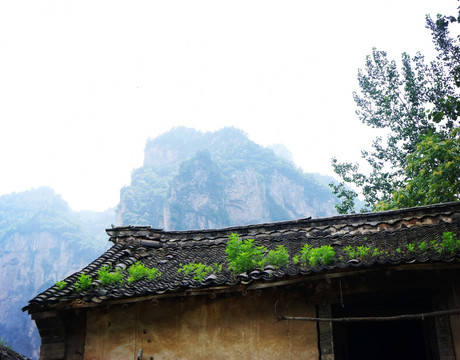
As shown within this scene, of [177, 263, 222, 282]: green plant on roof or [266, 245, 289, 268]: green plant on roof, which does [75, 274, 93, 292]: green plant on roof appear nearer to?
[177, 263, 222, 282]: green plant on roof

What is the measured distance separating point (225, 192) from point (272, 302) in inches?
3188

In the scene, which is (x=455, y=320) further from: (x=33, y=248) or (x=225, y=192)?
(x=33, y=248)

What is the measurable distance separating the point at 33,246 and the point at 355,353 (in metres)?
89.3

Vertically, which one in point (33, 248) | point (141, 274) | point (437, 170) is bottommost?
point (141, 274)

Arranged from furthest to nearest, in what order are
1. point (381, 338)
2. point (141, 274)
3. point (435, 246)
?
1. point (381, 338)
2. point (141, 274)
3. point (435, 246)

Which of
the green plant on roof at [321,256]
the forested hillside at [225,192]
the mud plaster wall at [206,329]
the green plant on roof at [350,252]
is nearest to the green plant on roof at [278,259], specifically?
the green plant on roof at [321,256]

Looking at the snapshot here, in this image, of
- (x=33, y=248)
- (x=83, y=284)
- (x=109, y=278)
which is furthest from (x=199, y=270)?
(x=33, y=248)

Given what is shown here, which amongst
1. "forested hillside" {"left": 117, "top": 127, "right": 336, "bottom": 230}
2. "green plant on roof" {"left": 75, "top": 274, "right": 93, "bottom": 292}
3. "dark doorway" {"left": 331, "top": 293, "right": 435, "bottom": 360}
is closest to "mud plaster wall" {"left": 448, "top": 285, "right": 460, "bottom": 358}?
"dark doorway" {"left": 331, "top": 293, "right": 435, "bottom": 360}

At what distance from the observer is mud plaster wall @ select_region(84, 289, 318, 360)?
26.8 ft

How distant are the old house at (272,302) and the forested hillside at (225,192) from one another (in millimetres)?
72143

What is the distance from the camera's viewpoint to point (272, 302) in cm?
837

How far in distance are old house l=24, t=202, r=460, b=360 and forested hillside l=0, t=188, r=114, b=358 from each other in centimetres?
6322

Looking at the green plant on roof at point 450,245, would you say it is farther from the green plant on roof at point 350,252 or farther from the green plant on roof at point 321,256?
the green plant on roof at point 321,256

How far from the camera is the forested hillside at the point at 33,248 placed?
228 ft
